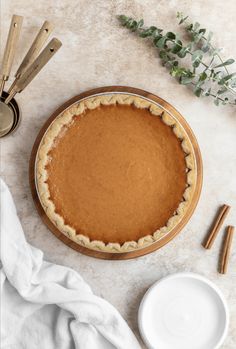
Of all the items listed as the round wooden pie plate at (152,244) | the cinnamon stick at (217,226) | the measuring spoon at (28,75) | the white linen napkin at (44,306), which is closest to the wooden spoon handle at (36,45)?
the measuring spoon at (28,75)

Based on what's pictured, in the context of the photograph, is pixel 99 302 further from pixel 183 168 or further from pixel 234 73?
pixel 234 73

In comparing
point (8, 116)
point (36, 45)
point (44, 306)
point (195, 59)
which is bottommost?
point (44, 306)

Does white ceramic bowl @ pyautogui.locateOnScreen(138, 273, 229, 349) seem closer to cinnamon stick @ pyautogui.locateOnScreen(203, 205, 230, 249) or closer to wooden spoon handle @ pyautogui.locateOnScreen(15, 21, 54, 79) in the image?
cinnamon stick @ pyautogui.locateOnScreen(203, 205, 230, 249)

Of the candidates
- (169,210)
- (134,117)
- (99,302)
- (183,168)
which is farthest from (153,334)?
(134,117)

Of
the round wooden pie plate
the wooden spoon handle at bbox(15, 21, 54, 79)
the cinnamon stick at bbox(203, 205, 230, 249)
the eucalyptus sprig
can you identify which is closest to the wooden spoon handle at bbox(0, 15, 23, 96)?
the wooden spoon handle at bbox(15, 21, 54, 79)

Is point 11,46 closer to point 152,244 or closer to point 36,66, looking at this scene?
point 36,66

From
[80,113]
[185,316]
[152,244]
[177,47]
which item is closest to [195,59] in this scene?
[177,47]
